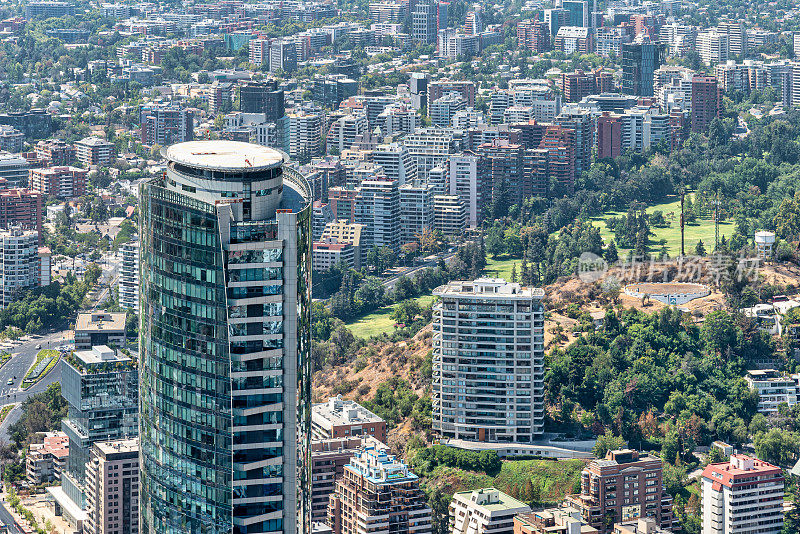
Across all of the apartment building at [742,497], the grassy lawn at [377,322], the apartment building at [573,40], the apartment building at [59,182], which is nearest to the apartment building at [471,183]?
the grassy lawn at [377,322]

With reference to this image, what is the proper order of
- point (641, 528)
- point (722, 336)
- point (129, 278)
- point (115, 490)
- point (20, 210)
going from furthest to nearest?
point (20, 210), point (129, 278), point (722, 336), point (115, 490), point (641, 528)

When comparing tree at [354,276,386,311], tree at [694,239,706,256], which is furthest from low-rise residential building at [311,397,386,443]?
tree at [694,239,706,256]

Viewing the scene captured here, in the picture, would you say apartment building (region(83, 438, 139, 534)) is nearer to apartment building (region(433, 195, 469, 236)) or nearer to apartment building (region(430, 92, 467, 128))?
apartment building (region(433, 195, 469, 236))

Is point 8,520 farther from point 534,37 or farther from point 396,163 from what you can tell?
point 534,37

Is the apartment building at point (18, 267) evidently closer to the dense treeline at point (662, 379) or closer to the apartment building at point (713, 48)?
the dense treeline at point (662, 379)

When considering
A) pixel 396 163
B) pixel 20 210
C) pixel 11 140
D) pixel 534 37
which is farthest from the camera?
pixel 534 37

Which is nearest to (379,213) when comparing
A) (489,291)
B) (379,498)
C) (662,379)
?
(662,379)
